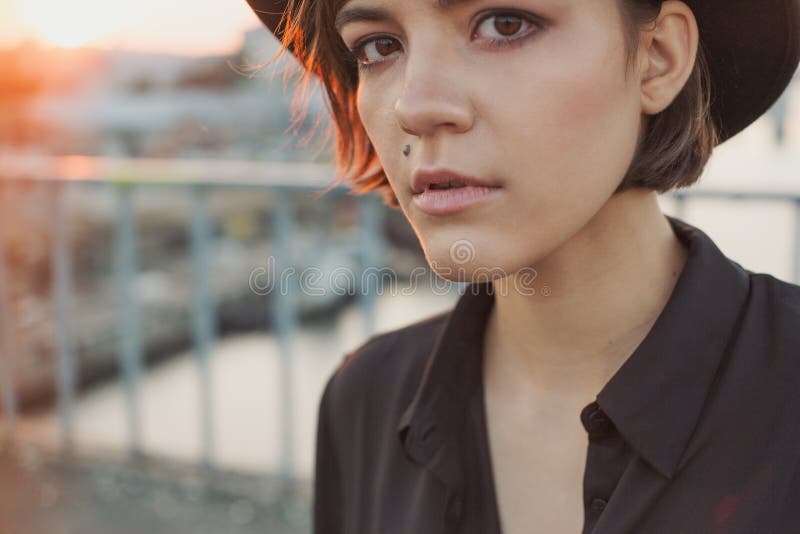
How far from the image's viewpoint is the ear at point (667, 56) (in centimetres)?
125

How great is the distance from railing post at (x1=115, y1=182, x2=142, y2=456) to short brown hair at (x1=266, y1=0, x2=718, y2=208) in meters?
2.36

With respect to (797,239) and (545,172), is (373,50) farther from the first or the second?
(797,239)

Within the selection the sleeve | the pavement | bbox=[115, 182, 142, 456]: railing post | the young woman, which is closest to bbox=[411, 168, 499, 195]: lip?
the young woman

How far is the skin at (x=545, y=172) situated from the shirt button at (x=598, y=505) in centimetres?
13

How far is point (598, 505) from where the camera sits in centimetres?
121

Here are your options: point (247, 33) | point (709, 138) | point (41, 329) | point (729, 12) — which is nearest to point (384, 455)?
point (709, 138)

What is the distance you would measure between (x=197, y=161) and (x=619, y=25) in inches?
116

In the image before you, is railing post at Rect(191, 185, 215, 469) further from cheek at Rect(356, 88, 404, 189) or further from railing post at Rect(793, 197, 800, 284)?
cheek at Rect(356, 88, 404, 189)

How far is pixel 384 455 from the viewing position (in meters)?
1.57

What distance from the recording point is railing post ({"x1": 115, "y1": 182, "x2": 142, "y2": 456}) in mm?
3912

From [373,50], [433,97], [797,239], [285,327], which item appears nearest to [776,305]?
[433,97]

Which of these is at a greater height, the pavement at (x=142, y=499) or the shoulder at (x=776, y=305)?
the shoulder at (x=776, y=305)

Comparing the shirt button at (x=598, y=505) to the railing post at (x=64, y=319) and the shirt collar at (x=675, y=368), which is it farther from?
the railing post at (x=64, y=319)

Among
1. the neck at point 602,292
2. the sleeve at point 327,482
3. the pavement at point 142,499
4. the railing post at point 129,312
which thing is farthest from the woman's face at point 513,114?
the railing post at point 129,312
